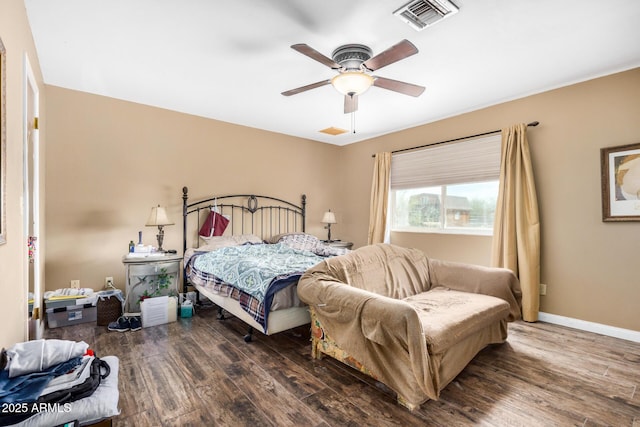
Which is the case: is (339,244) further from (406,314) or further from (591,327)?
(406,314)

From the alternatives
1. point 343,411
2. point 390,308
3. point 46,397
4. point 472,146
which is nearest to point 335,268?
point 390,308

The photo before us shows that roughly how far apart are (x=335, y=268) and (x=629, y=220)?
2.92m

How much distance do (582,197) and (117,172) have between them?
5.29m

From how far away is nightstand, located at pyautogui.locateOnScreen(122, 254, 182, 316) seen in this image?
3.39 metres

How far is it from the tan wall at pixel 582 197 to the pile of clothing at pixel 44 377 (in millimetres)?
4205

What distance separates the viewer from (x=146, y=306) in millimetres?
3189

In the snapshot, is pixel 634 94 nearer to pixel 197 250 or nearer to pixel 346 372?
pixel 346 372

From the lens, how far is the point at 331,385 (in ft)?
7.00

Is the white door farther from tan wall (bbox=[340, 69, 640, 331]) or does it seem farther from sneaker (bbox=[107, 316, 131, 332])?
tan wall (bbox=[340, 69, 640, 331])

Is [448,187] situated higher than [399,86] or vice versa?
[399,86]

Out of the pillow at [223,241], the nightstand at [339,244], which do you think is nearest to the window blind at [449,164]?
the nightstand at [339,244]

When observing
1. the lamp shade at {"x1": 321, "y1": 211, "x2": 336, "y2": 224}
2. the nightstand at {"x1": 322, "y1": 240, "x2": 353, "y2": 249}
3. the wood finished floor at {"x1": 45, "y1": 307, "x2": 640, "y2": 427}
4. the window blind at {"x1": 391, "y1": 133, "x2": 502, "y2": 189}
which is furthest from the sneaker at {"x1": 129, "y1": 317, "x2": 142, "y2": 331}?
the window blind at {"x1": 391, "y1": 133, "x2": 502, "y2": 189}

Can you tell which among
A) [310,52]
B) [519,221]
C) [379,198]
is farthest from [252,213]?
[519,221]

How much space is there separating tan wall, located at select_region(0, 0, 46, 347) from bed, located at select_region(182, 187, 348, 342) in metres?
1.46
